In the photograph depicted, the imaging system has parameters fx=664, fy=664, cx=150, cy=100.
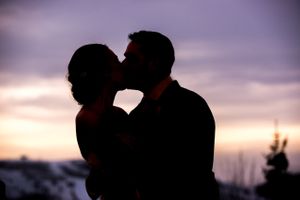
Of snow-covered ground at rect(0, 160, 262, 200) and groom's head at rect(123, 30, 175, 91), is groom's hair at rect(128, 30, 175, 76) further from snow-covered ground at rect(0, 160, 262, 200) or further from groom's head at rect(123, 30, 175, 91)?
snow-covered ground at rect(0, 160, 262, 200)

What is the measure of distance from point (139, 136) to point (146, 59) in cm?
73

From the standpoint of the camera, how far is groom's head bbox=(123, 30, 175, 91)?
4.68 meters

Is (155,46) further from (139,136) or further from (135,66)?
(139,136)

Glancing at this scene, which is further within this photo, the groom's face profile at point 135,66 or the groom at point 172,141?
the groom's face profile at point 135,66

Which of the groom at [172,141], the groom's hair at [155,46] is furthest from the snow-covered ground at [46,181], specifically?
the groom at [172,141]

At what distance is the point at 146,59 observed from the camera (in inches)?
186

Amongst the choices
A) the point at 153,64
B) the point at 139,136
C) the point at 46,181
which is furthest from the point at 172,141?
the point at 46,181

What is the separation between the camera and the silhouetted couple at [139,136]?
4.05 meters

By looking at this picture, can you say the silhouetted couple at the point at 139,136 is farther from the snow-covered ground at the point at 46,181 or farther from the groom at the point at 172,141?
the snow-covered ground at the point at 46,181

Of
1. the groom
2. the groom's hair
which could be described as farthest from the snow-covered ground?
the groom

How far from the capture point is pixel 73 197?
56.4ft

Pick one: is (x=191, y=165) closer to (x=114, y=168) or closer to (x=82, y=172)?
(x=114, y=168)

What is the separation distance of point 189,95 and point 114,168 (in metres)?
0.76

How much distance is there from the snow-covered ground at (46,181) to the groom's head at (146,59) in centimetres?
1138
